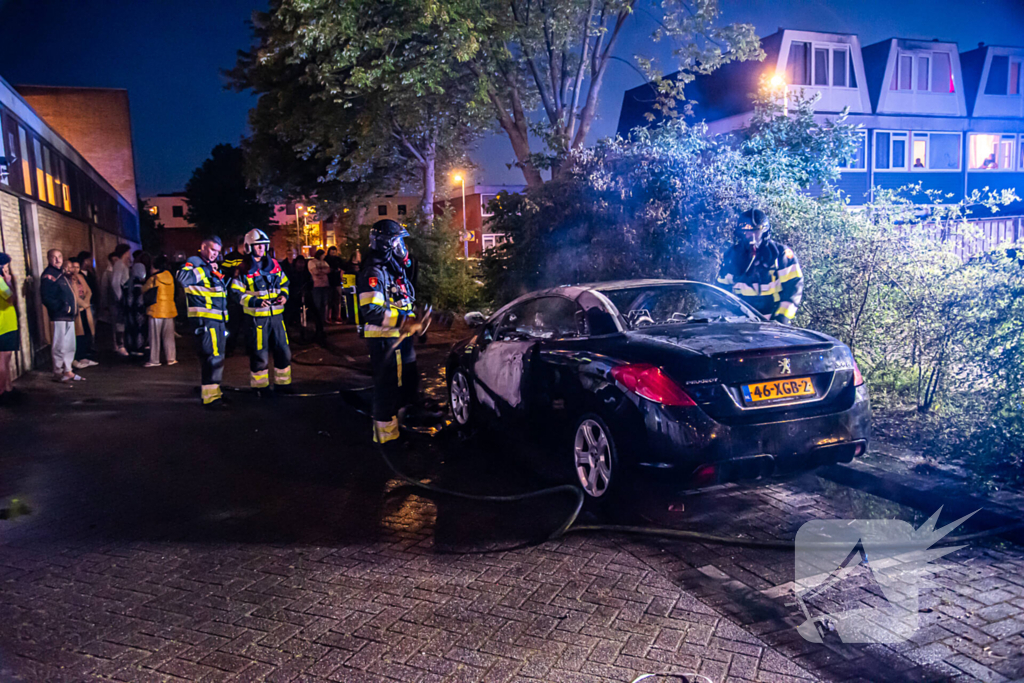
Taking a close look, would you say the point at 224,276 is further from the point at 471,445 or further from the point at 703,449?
the point at 703,449

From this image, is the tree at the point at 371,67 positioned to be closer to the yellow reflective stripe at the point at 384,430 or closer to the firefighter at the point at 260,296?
the firefighter at the point at 260,296

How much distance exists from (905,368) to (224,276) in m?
7.74

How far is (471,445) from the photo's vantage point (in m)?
6.91

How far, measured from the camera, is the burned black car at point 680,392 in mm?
4488

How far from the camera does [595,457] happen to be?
5043 millimetres

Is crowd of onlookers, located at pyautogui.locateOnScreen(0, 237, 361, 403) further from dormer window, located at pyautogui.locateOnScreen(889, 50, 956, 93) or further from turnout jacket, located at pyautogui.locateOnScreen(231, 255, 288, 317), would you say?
dormer window, located at pyautogui.locateOnScreen(889, 50, 956, 93)

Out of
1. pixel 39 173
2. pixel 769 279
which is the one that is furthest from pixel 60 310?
pixel 769 279

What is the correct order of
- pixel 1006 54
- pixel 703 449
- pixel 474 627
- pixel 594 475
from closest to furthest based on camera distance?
pixel 474 627 < pixel 703 449 < pixel 594 475 < pixel 1006 54

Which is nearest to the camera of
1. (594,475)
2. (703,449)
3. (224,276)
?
(703,449)

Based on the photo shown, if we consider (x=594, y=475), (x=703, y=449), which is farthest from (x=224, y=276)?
(x=703, y=449)

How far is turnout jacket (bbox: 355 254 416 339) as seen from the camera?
6566mm

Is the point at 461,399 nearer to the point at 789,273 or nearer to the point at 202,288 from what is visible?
the point at 789,273

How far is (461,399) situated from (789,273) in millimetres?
3179

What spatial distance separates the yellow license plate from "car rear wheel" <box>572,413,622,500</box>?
34.9 inches
